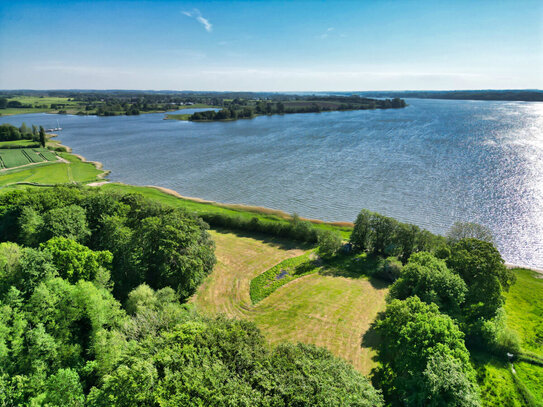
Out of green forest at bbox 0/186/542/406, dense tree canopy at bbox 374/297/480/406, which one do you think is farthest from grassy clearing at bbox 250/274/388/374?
dense tree canopy at bbox 374/297/480/406

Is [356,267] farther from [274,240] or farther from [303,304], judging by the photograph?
[274,240]

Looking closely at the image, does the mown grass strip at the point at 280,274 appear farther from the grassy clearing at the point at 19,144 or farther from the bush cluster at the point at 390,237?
the grassy clearing at the point at 19,144

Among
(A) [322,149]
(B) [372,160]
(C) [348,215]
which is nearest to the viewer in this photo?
(C) [348,215]

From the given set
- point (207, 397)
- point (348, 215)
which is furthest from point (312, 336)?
point (348, 215)

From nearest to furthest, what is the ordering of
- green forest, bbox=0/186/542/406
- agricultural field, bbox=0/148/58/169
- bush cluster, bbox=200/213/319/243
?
1. green forest, bbox=0/186/542/406
2. bush cluster, bbox=200/213/319/243
3. agricultural field, bbox=0/148/58/169

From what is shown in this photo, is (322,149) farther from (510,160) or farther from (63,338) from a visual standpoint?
(63,338)

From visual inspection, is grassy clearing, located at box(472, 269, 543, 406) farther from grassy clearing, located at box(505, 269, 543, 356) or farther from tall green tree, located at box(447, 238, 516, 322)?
tall green tree, located at box(447, 238, 516, 322)

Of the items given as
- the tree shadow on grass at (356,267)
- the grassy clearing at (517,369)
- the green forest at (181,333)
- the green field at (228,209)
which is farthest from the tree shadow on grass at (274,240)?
the grassy clearing at (517,369)
